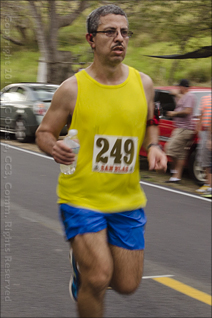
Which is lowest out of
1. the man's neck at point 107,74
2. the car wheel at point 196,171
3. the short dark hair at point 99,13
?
the car wheel at point 196,171

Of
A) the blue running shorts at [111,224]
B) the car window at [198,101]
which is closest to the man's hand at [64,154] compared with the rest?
the blue running shorts at [111,224]

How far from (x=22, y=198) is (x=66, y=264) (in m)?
2.97

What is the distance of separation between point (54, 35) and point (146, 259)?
14581mm

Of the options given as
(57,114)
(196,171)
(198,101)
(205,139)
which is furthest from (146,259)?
(198,101)

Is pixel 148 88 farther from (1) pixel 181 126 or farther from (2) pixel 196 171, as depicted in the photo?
(2) pixel 196 171

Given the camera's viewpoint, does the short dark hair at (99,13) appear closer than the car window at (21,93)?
Yes

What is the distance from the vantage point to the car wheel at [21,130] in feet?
46.6

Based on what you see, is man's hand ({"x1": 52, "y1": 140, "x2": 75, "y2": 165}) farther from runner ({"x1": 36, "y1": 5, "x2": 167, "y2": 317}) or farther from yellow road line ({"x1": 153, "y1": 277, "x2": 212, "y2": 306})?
yellow road line ({"x1": 153, "y1": 277, "x2": 212, "y2": 306})

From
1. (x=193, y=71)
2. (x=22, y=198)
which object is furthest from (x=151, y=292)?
(x=193, y=71)

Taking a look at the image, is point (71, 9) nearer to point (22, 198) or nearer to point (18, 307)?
point (22, 198)

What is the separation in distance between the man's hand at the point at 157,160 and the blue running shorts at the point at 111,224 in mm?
325

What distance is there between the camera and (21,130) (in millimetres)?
14305

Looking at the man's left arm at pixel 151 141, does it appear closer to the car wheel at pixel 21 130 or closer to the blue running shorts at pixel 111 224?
the blue running shorts at pixel 111 224

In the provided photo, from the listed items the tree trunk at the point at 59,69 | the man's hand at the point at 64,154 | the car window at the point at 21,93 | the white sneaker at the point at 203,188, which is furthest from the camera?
the tree trunk at the point at 59,69
